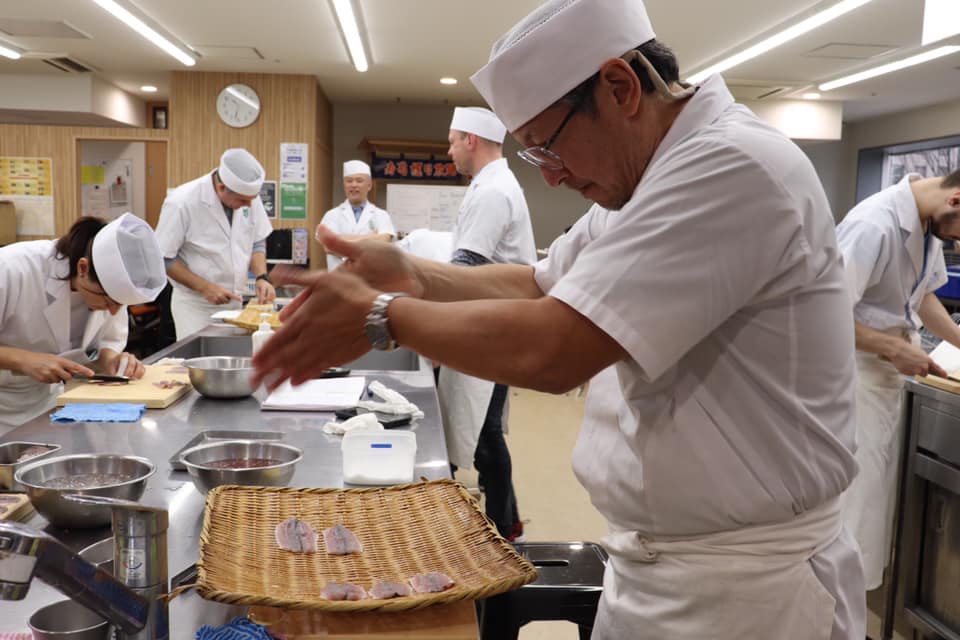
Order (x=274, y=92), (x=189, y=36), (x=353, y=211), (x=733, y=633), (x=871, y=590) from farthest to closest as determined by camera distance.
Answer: (x=274, y=92), (x=353, y=211), (x=189, y=36), (x=871, y=590), (x=733, y=633)

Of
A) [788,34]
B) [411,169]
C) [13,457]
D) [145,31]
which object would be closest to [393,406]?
[13,457]

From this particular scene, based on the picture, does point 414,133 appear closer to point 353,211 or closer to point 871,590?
point 353,211

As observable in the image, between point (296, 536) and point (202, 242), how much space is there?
336cm

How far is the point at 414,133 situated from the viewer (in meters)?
10.1

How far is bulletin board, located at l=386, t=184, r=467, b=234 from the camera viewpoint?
878 cm

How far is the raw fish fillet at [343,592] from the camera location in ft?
3.09

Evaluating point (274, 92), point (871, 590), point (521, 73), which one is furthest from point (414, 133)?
point (521, 73)

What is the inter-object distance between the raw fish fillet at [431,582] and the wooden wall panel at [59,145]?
791 cm

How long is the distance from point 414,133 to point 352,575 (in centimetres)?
945

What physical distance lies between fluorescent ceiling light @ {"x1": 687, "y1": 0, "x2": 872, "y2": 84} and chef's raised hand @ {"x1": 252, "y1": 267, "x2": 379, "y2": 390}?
12.6 feet

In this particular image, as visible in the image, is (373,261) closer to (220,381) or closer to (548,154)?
(548,154)

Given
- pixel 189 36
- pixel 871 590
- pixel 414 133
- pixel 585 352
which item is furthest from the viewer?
pixel 414 133

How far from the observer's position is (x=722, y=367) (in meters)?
0.94

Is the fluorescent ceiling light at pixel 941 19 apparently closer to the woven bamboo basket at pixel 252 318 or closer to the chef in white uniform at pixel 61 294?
the chef in white uniform at pixel 61 294
